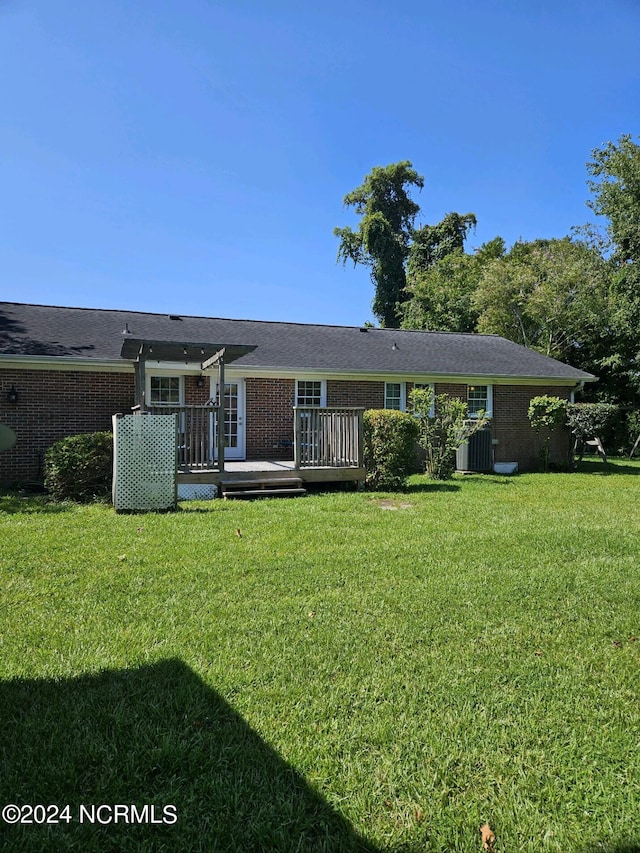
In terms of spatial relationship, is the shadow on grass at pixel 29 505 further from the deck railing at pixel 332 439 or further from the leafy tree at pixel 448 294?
the leafy tree at pixel 448 294

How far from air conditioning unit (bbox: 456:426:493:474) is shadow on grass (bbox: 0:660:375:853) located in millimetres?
12375

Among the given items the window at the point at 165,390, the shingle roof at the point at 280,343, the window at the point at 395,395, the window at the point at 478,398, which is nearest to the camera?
the shingle roof at the point at 280,343

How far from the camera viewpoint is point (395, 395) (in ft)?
48.6

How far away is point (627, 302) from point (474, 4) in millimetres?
18029

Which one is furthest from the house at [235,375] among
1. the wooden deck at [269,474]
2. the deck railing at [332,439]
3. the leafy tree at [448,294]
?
the leafy tree at [448,294]

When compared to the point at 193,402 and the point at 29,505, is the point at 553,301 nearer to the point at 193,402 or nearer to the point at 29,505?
the point at 193,402

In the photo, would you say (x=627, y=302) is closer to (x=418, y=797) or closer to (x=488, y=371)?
(x=488, y=371)

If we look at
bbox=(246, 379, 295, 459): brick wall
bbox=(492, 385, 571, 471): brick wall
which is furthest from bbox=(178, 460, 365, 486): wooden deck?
bbox=(492, 385, 571, 471): brick wall

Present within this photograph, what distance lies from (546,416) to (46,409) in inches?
539

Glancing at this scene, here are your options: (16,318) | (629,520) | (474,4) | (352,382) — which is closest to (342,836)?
(629,520)

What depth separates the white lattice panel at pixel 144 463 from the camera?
8305mm

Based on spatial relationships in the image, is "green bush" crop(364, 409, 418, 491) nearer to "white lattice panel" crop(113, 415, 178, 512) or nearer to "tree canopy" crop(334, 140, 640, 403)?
"white lattice panel" crop(113, 415, 178, 512)

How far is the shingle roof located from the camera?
1228 centimetres

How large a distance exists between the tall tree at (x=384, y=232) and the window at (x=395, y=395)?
2236 centimetres
